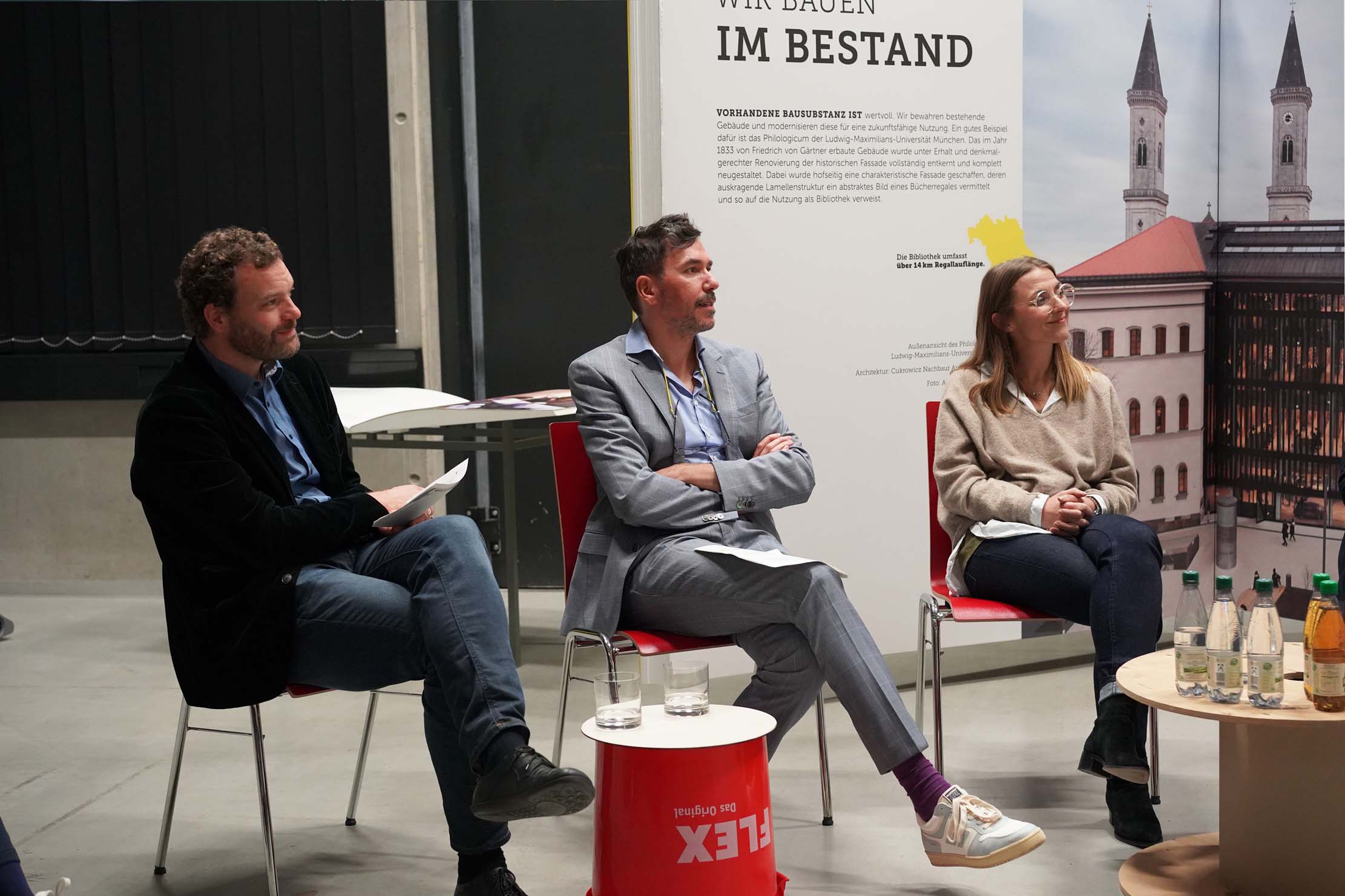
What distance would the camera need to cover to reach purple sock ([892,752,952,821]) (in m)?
2.49

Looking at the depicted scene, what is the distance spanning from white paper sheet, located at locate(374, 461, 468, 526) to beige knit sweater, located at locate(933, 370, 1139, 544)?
49.1 inches

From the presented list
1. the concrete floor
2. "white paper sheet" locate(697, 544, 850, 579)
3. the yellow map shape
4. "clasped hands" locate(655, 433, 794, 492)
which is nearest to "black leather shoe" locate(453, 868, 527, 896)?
the concrete floor

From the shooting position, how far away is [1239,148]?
4.34 meters

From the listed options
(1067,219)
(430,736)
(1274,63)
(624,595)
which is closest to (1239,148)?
(1274,63)

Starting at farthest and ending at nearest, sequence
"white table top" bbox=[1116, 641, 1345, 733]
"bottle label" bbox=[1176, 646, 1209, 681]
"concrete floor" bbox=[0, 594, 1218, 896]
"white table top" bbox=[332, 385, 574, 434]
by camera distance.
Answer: "white table top" bbox=[332, 385, 574, 434] < "concrete floor" bbox=[0, 594, 1218, 896] < "bottle label" bbox=[1176, 646, 1209, 681] < "white table top" bbox=[1116, 641, 1345, 733]

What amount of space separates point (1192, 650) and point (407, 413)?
2.94 meters

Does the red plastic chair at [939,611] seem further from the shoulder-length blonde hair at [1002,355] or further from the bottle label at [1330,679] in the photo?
the bottle label at [1330,679]

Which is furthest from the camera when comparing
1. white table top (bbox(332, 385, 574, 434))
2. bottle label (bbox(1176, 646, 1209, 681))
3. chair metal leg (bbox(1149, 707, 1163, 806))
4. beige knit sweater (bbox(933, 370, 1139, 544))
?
white table top (bbox(332, 385, 574, 434))

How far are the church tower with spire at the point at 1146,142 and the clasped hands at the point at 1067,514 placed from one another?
4.59 ft

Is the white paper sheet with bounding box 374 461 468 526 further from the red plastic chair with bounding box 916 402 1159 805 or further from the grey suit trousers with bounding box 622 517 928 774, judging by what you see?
the red plastic chair with bounding box 916 402 1159 805

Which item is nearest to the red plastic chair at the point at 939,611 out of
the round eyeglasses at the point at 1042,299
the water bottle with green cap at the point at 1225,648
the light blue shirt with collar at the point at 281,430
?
the round eyeglasses at the point at 1042,299

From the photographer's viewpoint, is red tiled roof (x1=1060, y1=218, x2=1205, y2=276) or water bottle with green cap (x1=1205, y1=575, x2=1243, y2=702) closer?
water bottle with green cap (x1=1205, y1=575, x2=1243, y2=702)

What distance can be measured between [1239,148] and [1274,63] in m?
0.30

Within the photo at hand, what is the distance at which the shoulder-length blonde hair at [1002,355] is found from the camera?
3309mm
